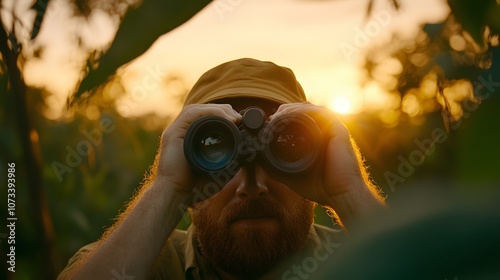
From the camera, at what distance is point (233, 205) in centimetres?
184

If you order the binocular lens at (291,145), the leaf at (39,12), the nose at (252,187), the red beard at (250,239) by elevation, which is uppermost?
the leaf at (39,12)

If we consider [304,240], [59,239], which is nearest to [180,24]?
[304,240]

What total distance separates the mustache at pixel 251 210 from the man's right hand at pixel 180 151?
243 millimetres

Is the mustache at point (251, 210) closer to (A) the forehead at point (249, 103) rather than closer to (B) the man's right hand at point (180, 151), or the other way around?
(B) the man's right hand at point (180, 151)

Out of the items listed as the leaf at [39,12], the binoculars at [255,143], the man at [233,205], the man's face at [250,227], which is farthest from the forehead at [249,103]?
the leaf at [39,12]

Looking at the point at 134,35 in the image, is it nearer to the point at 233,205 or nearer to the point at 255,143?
the point at 255,143

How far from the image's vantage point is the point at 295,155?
1510 mm

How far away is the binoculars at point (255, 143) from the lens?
145 centimetres

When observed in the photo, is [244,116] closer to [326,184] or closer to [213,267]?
[326,184]

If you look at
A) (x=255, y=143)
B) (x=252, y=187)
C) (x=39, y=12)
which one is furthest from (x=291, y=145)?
(x=39, y=12)

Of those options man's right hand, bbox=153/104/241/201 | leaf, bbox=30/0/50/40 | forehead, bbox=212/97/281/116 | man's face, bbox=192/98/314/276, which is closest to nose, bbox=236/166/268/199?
man's face, bbox=192/98/314/276

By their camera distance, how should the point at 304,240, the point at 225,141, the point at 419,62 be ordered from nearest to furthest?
1. the point at 419,62
2. the point at 225,141
3. the point at 304,240

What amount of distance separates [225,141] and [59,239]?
10.1 feet

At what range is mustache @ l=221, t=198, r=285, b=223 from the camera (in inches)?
71.2
